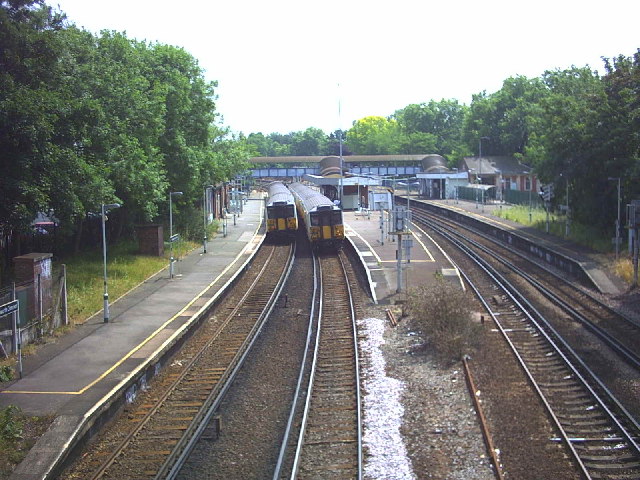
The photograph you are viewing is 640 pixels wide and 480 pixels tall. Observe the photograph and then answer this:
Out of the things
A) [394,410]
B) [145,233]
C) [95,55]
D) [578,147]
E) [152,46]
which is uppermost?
[152,46]

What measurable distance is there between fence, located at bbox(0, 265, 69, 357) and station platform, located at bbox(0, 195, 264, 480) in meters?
0.47

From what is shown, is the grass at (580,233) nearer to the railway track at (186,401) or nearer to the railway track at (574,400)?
the railway track at (574,400)

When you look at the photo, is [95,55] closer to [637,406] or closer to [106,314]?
[106,314]

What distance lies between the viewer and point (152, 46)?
1420 inches

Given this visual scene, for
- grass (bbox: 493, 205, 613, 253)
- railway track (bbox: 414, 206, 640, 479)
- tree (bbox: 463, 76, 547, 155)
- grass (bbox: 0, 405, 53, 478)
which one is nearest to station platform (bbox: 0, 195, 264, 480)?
grass (bbox: 0, 405, 53, 478)

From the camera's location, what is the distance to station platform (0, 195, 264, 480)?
11.6m

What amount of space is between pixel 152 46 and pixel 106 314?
20342 mm

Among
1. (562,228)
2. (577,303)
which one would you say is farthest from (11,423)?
(562,228)

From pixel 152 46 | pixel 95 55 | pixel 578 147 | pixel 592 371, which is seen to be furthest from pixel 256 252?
pixel 592 371

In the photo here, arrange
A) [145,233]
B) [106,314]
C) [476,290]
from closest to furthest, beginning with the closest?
[106,314] → [476,290] → [145,233]

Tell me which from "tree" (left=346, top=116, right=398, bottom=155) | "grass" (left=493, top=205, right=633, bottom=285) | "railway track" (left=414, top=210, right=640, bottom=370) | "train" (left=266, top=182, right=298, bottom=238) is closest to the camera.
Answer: "railway track" (left=414, top=210, right=640, bottom=370)

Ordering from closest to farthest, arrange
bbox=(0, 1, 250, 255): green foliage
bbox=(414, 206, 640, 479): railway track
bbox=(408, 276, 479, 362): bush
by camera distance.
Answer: bbox=(414, 206, 640, 479): railway track
bbox=(408, 276, 479, 362): bush
bbox=(0, 1, 250, 255): green foliage

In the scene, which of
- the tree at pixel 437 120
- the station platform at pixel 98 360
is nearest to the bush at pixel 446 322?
the station platform at pixel 98 360

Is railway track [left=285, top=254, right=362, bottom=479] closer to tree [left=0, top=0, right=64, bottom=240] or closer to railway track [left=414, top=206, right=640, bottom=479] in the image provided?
railway track [left=414, top=206, right=640, bottom=479]
